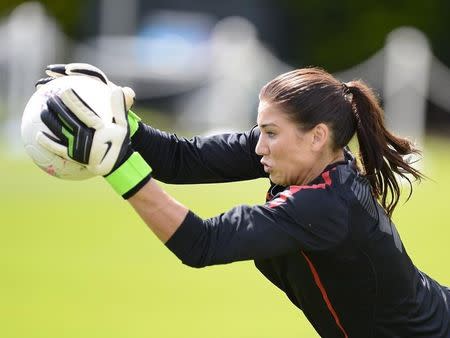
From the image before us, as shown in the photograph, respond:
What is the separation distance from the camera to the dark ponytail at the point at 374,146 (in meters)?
4.05

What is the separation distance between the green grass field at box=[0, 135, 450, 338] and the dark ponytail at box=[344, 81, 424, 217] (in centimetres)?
248

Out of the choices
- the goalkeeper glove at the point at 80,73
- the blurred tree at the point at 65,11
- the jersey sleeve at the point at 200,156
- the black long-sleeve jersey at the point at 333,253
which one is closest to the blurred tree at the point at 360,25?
the blurred tree at the point at 65,11

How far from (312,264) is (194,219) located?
0.55 m

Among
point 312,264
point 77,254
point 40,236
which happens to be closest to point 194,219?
point 312,264

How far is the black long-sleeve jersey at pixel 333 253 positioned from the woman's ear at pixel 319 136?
94 mm

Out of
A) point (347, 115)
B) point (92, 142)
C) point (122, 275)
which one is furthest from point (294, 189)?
point (122, 275)

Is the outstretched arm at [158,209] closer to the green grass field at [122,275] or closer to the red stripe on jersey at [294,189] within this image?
the red stripe on jersey at [294,189]

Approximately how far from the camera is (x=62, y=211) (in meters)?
10.2

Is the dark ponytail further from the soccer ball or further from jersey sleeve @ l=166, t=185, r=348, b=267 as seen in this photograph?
the soccer ball

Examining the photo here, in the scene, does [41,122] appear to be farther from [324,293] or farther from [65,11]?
[65,11]

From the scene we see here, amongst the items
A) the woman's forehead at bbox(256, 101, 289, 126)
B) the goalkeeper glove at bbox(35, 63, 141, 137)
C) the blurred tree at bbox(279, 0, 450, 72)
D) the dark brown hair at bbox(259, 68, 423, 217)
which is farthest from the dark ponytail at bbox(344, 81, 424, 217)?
the blurred tree at bbox(279, 0, 450, 72)

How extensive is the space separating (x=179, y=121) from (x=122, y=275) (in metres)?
10.3

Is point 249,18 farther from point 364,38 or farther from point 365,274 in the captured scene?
point 365,274

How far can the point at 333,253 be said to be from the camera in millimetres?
3805
